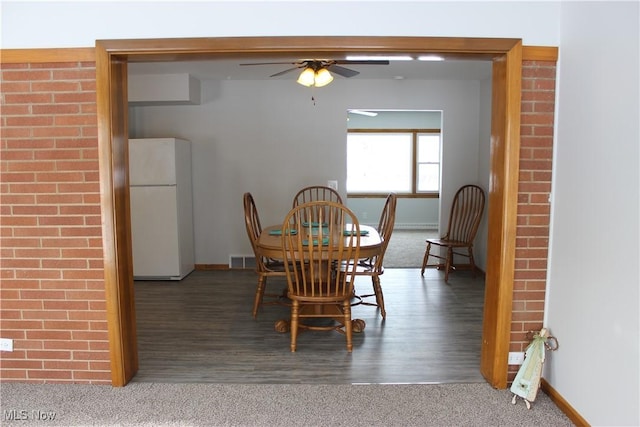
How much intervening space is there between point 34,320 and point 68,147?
984 millimetres

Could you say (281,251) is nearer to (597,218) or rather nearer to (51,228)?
(51,228)

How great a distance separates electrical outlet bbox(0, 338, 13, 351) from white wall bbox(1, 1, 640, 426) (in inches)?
63.3

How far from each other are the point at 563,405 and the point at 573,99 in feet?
4.98

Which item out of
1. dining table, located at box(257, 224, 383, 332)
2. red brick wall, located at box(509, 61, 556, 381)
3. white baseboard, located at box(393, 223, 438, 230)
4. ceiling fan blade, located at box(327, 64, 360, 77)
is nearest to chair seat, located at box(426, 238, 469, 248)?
dining table, located at box(257, 224, 383, 332)

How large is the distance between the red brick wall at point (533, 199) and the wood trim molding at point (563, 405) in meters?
0.24

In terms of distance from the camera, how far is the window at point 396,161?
8.91m

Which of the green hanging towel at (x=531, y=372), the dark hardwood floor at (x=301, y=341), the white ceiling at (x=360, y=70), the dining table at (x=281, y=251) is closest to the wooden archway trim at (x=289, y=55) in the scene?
the green hanging towel at (x=531, y=372)

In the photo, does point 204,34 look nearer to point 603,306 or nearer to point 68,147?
point 68,147

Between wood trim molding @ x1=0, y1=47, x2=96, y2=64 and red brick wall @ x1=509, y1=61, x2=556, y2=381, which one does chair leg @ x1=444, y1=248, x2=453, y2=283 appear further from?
wood trim molding @ x1=0, y1=47, x2=96, y2=64

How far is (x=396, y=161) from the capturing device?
8.95 m

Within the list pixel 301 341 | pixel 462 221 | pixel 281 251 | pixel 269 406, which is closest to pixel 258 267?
pixel 281 251

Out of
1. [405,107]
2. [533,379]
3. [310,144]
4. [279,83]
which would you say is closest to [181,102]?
[279,83]

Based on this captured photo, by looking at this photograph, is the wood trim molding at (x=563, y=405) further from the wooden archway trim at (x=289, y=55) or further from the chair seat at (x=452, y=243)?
the chair seat at (x=452, y=243)

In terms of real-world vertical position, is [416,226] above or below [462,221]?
below
